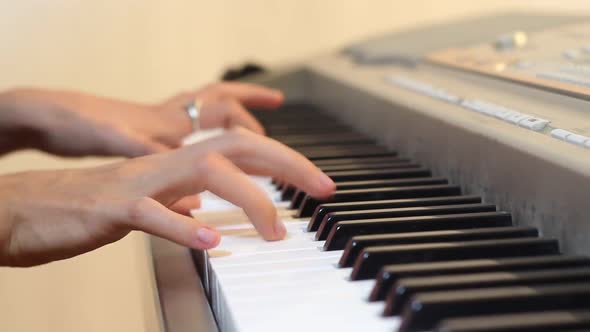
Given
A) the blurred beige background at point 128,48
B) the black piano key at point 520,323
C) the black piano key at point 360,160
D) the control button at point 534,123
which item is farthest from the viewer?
the blurred beige background at point 128,48

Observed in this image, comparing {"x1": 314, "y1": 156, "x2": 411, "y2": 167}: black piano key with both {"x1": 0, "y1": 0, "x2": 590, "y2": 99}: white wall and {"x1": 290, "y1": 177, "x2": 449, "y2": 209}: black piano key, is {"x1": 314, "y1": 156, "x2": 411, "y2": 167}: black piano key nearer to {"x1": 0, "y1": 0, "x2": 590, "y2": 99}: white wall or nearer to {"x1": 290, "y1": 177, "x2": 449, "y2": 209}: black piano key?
{"x1": 290, "y1": 177, "x2": 449, "y2": 209}: black piano key

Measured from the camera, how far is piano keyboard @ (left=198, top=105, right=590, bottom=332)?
0.45 meters

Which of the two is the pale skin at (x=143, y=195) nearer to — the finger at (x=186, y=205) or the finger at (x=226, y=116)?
the finger at (x=186, y=205)

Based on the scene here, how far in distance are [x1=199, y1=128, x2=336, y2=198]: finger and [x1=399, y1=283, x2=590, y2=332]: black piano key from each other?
11.0 inches

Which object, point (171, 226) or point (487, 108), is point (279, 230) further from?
point (487, 108)

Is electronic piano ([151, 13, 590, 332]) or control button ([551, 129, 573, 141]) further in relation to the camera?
control button ([551, 129, 573, 141])

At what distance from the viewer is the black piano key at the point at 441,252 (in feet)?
1.79

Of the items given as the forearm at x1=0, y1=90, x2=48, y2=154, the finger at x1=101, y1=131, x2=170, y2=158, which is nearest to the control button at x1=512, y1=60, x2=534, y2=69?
the finger at x1=101, y1=131, x2=170, y2=158

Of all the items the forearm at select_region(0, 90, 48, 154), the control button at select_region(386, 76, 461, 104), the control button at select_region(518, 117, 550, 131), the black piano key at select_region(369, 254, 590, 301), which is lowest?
the forearm at select_region(0, 90, 48, 154)

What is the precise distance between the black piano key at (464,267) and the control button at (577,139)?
0.10 m

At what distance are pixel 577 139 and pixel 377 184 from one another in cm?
25

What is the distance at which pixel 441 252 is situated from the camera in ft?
1.80

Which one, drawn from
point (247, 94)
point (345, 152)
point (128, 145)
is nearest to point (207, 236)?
point (345, 152)

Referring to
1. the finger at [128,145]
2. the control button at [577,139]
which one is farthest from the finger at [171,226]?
the finger at [128,145]
